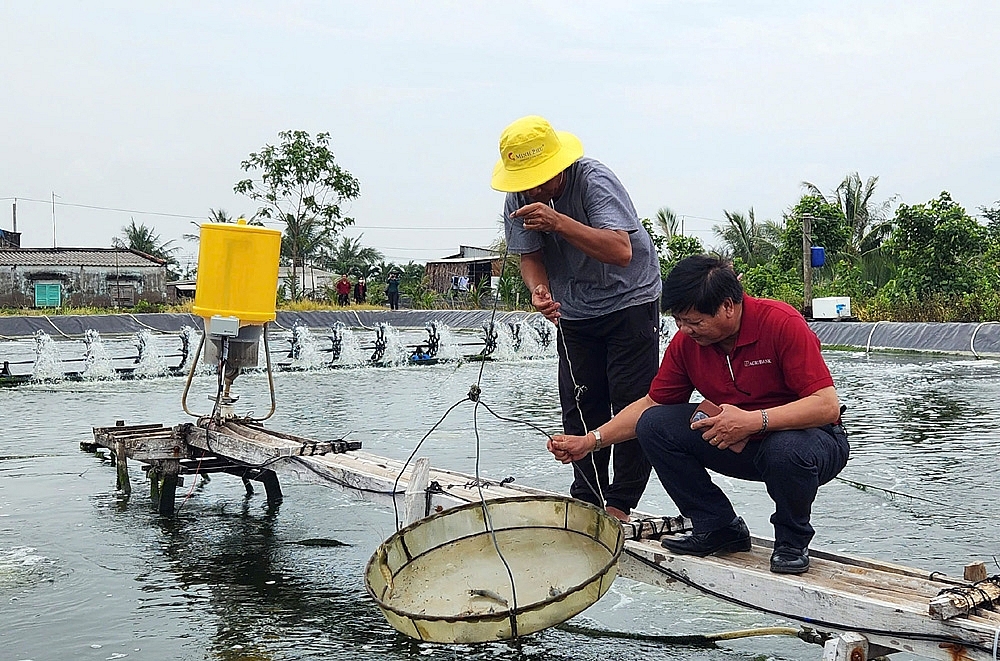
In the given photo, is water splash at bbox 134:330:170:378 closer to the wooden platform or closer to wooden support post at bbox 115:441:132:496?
wooden support post at bbox 115:441:132:496

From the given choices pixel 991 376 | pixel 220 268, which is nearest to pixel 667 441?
pixel 220 268

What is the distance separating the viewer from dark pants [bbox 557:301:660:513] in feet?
12.5

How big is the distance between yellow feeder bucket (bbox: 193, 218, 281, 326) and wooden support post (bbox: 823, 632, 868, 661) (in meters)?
3.70

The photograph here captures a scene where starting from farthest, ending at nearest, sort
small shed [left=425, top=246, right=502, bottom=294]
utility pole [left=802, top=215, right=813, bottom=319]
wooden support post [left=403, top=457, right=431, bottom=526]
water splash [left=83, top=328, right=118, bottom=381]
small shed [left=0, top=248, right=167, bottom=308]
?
small shed [left=425, top=246, right=502, bottom=294] → small shed [left=0, top=248, right=167, bottom=308] → utility pole [left=802, top=215, right=813, bottom=319] → water splash [left=83, top=328, right=118, bottom=381] → wooden support post [left=403, top=457, right=431, bottom=526]

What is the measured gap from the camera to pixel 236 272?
5449 mm

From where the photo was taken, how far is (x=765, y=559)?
125 inches

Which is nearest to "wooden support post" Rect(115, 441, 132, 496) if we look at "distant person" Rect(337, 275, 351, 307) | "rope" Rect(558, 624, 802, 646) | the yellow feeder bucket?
the yellow feeder bucket

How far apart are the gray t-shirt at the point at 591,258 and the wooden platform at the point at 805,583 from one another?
80 centimetres

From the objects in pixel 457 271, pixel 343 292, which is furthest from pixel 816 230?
pixel 457 271

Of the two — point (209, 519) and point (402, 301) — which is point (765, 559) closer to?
point (209, 519)

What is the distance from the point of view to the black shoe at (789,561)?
116 inches

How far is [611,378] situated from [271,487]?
2.76 meters

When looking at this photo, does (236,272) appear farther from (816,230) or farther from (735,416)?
(816,230)

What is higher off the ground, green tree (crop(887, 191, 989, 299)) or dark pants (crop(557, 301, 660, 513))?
green tree (crop(887, 191, 989, 299))
